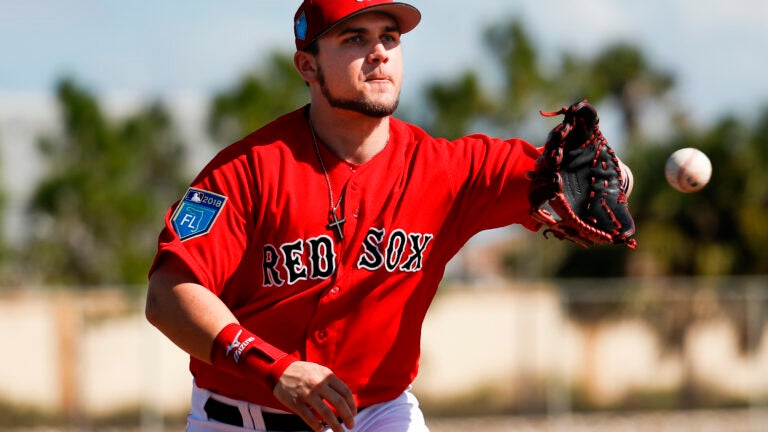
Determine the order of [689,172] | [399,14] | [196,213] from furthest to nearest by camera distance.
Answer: [689,172]
[399,14]
[196,213]

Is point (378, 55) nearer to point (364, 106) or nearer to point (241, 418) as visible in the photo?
point (364, 106)

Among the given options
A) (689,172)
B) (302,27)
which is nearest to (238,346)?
(302,27)

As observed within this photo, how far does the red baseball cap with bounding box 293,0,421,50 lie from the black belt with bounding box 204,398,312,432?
4.70 feet

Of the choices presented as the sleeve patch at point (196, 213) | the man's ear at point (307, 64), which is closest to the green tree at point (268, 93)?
the man's ear at point (307, 64)

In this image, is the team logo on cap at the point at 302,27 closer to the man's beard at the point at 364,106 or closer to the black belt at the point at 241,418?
the man's beard at the point at 364,106

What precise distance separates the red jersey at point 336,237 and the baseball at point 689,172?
661mm

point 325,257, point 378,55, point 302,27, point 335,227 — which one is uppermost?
point 302,27

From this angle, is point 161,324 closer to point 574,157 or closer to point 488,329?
point 574,157

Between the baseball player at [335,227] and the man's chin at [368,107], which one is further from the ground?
the man's chin at [368,107]

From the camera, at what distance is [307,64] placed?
4.66 metres

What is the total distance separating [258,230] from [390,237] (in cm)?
52

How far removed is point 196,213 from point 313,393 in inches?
33.9

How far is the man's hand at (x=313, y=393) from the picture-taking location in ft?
12.4

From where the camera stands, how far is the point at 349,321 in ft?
14.5
